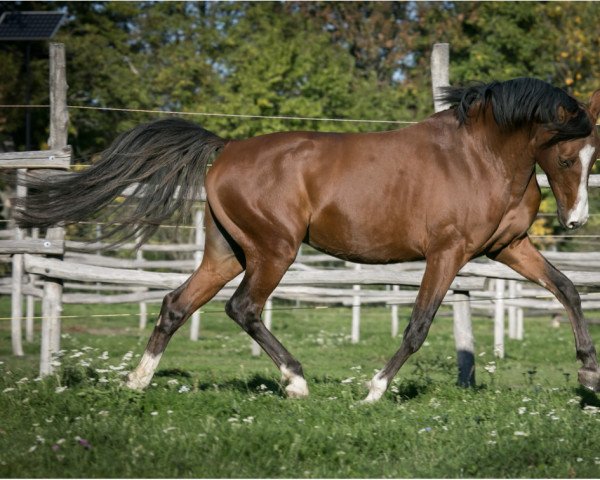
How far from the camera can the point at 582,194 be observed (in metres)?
6.09

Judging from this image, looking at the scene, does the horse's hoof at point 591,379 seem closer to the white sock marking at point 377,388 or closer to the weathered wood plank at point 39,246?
the white sock marking at point 377,388

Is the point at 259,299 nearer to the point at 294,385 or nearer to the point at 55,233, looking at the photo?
the point at 294,385

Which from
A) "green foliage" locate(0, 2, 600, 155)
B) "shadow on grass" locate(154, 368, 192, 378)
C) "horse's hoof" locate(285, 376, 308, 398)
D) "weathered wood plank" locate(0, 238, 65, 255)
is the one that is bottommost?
"shadow on grass" locate(154, 368, 192, 378)

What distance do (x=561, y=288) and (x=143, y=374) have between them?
2954mm

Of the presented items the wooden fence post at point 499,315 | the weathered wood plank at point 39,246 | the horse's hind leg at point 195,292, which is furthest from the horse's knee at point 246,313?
the wooden fence post at point 499,315

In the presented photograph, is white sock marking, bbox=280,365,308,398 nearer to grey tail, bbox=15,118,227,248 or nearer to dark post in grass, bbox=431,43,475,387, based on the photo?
grey tail, bbox=15,118,227,248

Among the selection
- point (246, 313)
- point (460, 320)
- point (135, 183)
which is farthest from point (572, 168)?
point (135, 183)

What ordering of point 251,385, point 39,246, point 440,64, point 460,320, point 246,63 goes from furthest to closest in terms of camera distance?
point 246,63 < point 440,64 < point 460,320 < point 39,246 < point 251,385

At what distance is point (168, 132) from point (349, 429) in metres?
2.84

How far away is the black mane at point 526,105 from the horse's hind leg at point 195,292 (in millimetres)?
1909

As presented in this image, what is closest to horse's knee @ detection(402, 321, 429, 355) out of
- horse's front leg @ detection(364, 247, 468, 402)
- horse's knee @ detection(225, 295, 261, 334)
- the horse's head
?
horse's front leg @ detection(364, 247, 468, 402)

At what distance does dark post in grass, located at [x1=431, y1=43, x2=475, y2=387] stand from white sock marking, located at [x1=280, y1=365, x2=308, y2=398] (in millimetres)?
1602

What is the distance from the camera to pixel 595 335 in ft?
47.1

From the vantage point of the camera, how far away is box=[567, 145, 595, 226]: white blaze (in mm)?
6078
